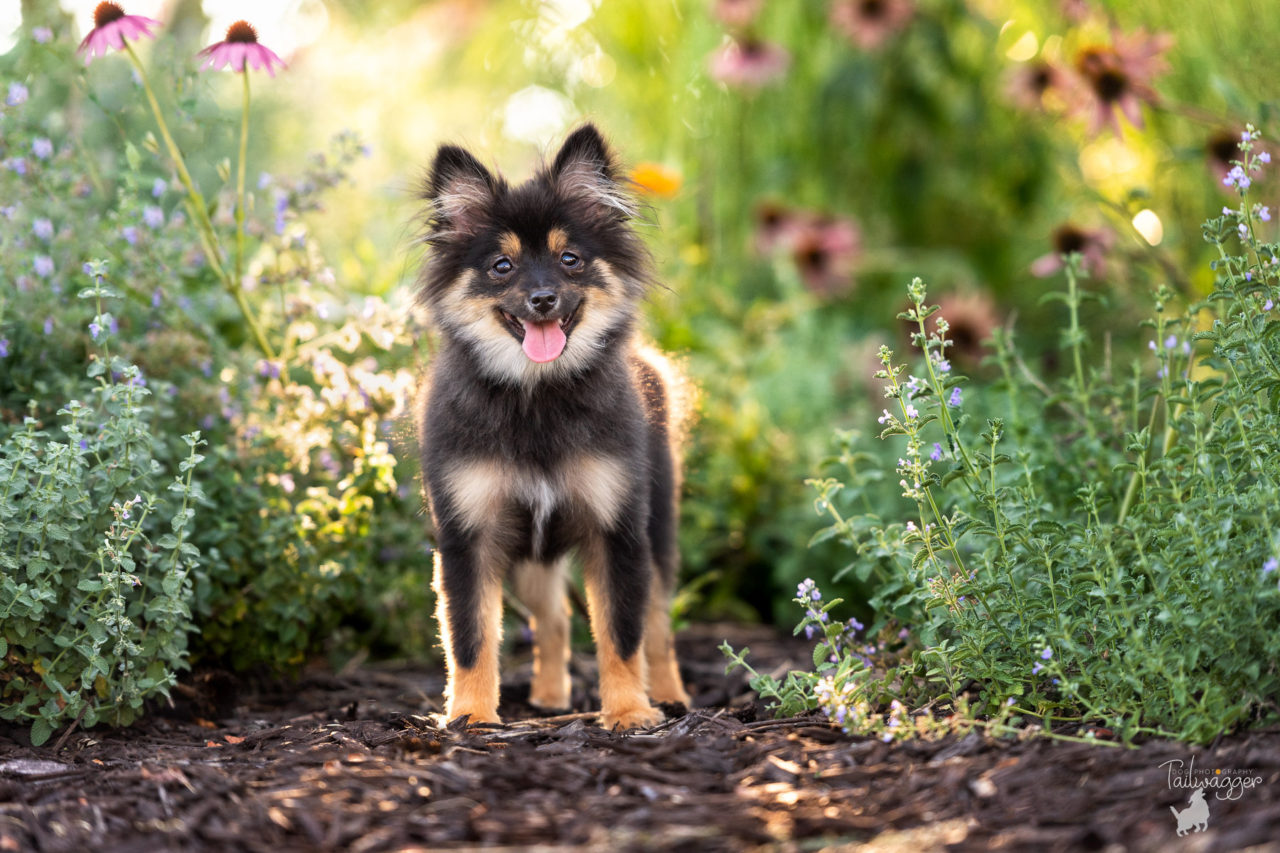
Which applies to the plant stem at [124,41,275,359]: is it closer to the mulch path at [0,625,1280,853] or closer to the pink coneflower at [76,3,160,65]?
the pink coneflower at [76,3,160,65]

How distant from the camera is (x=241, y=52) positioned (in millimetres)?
4520

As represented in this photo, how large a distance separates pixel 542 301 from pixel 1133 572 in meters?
2.16

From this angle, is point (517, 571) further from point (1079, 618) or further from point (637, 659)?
point (1079, 618)

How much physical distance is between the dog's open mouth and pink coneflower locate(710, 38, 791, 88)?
4.69 meters

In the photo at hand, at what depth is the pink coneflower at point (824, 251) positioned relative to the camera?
8.20 metres

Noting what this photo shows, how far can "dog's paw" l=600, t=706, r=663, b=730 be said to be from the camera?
3986 mm

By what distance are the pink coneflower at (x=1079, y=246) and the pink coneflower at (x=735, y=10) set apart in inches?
127

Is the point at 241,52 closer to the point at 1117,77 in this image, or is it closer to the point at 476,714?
the point at 476,714

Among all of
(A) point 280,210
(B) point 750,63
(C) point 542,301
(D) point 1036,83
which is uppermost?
(B) point 750,63

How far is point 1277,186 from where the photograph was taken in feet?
19.3

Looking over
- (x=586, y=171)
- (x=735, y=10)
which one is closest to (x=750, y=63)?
(x=735, y=10)

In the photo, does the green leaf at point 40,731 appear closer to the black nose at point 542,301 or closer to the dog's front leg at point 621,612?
the dog's front leg at point 621,612

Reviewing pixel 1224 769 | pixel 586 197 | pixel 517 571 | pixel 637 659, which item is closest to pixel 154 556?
pixel 517 571

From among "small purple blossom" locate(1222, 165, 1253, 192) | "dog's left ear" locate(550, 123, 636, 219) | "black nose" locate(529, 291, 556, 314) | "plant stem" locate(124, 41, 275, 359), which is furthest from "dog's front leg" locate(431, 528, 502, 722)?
"small purple blossom" locate(1222, 165, 1253, 192)
